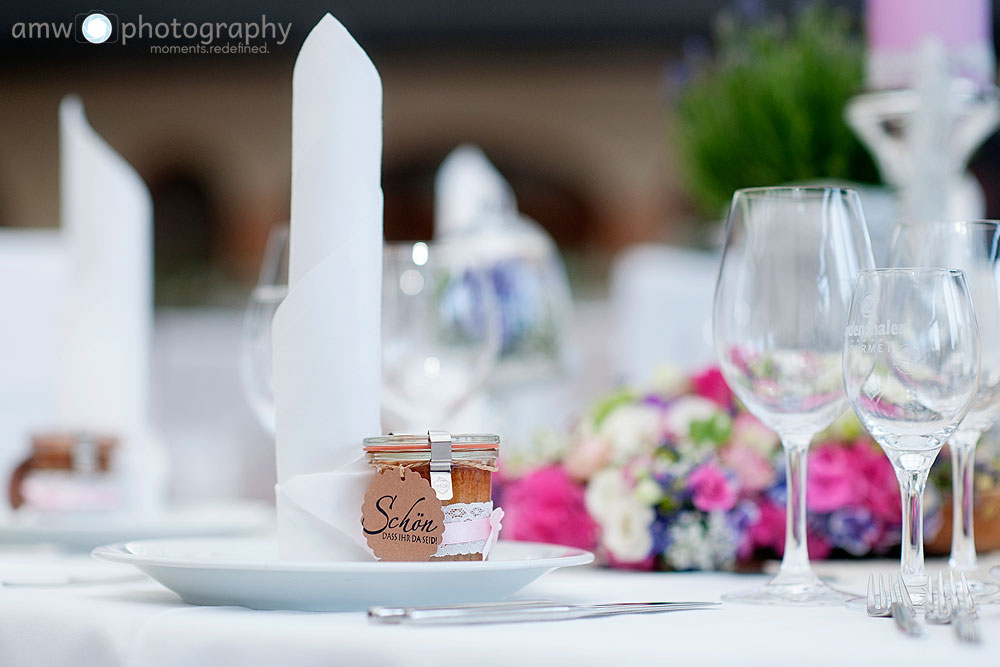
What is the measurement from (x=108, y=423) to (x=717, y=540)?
2.17 ft

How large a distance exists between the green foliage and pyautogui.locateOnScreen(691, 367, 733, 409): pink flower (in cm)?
42

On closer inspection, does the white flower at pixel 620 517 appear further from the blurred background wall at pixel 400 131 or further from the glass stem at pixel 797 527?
the blurred background wall at pixel 400 131

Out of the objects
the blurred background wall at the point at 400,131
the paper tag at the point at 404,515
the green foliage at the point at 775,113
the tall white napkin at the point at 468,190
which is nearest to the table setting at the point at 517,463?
the paper tag at the point at 404,515

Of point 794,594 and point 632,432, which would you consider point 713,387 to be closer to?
point 632,432

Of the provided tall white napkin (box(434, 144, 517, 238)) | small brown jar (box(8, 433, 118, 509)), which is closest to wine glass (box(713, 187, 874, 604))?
small brown jar (box(8, 433, 118, 509))

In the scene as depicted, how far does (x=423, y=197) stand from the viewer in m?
9.35

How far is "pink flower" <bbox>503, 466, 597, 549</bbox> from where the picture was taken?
109cm

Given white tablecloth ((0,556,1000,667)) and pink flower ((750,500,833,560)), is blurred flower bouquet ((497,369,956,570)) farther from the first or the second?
white tablecloth ((0,556,1000,667))

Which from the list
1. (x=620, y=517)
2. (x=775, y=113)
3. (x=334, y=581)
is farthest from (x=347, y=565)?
(x=775, y=113)

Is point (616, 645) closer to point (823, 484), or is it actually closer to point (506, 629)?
point (506, 629)

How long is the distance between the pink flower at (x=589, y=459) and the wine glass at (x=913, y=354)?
1.37 feet

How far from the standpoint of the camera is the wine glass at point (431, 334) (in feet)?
3.59

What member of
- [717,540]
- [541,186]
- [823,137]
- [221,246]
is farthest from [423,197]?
[717,540]

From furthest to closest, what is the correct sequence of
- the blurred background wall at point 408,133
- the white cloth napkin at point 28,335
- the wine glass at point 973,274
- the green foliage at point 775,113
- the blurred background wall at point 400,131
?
1. the blurred background wall at point 400,131
2. the blurred background wall at point 408,133
3. the white cloth napkin at point 28,335
4. the green foliage at point 775,113
5. the wine glass at point 973,274
